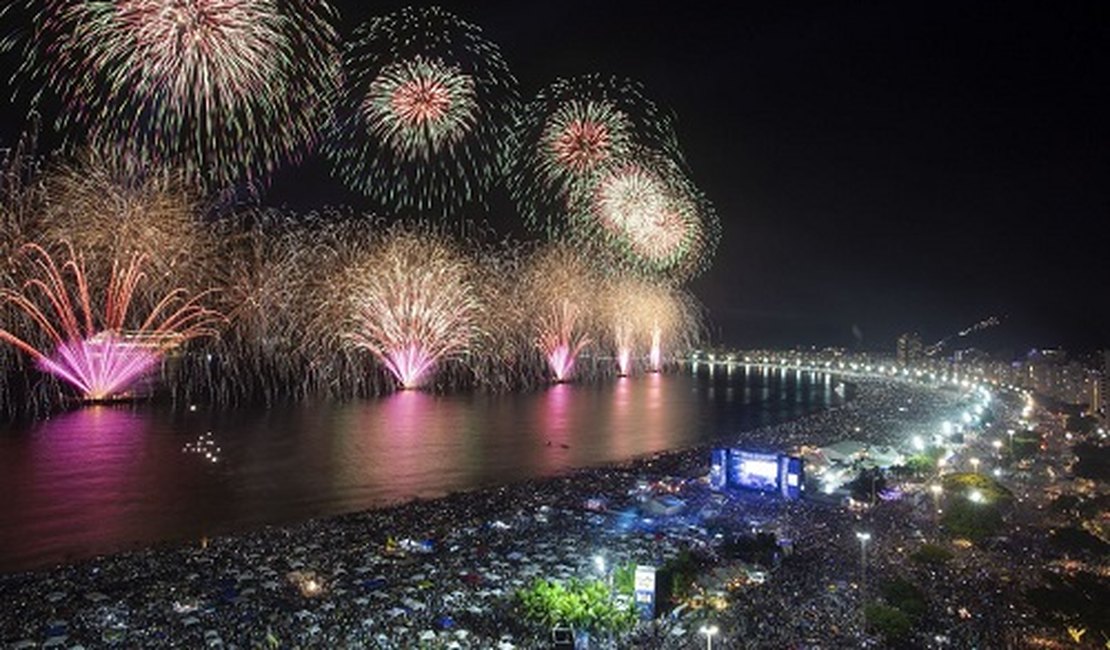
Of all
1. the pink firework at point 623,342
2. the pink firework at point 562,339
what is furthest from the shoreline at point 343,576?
the pink firework at point 623,342

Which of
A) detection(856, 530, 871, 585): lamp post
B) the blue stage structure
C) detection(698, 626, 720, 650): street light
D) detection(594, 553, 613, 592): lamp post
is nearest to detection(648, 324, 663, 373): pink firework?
the blue stage structure

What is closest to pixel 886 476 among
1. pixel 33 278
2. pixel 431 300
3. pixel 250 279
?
pixel 431 300

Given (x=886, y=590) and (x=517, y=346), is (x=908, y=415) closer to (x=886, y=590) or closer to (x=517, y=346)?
(x=517, y=346)

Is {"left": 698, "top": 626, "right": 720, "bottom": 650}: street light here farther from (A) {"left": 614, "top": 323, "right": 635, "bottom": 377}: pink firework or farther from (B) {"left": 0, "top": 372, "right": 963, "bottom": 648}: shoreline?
(A) {"left": 614, "top": 323, "right": 635, "bottom": 377}: pink firework

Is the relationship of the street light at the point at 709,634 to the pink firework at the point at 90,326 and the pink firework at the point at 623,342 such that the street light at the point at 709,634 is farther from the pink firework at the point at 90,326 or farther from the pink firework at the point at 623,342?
the pink firework at the point at 623,342

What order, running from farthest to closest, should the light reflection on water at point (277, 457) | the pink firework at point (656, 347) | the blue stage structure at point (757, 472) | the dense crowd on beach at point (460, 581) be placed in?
the pink firework at point (656, 347) → the blue stage structure at point (757, 472) → the light reflection on water at point (277, 457) → the dense crowd on beach at point (460, 581)

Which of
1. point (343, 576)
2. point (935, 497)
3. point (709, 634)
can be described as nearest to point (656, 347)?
point (935, 497)

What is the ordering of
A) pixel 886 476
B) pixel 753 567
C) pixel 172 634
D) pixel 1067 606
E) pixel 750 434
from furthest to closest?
1. pixel 750 434
2. pixel 886 476
3. pixel 753 567
4. pixel 1067 606
5. pixel 172 634
